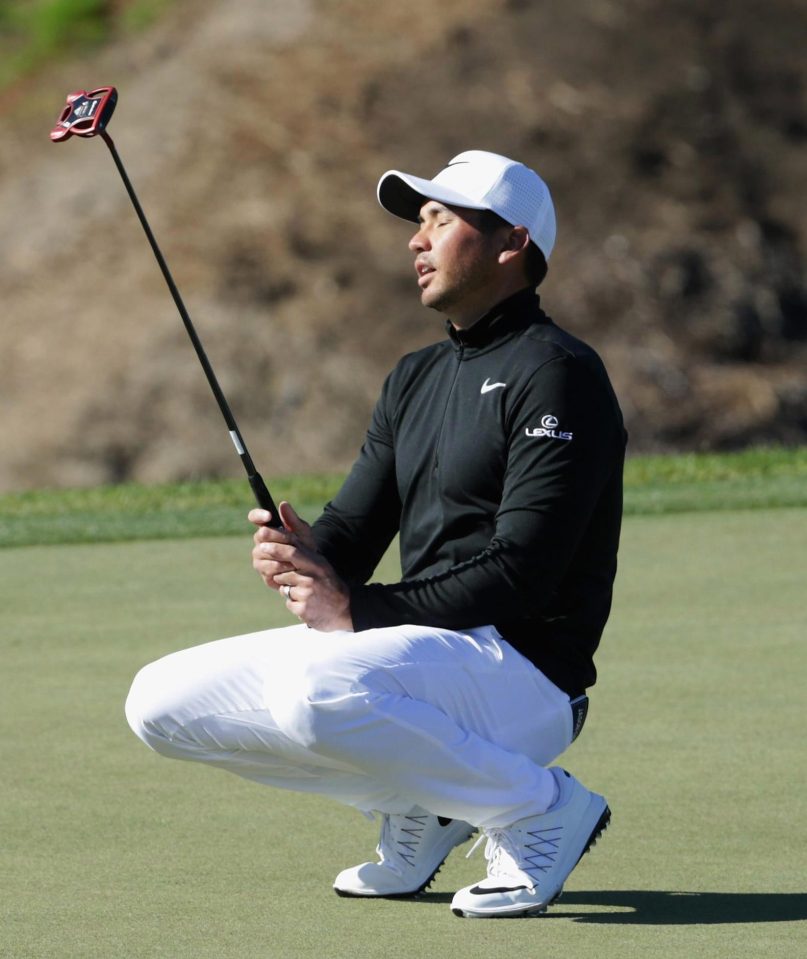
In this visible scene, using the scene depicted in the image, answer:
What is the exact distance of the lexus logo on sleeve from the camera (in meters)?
3.84

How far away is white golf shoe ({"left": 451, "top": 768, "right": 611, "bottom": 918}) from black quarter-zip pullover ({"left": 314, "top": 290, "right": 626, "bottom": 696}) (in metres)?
0.24

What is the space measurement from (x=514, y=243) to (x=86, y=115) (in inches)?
35.7

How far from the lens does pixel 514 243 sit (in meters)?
4.14

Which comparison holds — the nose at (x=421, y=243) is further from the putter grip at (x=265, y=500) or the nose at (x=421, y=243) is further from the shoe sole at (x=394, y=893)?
the shoe sole at (x=394, y=893)

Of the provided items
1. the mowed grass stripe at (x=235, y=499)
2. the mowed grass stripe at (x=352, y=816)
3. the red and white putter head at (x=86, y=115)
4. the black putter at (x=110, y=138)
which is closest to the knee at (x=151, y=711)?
the mowed grass stripe at (x=352, y=816)

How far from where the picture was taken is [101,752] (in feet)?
16.7

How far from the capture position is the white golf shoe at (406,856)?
3844mm

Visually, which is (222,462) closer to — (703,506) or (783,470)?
(783,470)

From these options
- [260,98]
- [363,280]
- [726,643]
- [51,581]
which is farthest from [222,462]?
[726,643]

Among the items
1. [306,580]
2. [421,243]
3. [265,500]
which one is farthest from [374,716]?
[421,243]

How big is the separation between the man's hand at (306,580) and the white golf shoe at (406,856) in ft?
1.46

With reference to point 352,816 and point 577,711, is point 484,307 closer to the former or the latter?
point 577,711

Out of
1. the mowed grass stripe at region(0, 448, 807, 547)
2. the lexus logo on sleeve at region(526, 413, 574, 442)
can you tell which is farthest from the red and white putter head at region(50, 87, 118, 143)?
the mowed grass stripe at region(0, 448, 807, 547)

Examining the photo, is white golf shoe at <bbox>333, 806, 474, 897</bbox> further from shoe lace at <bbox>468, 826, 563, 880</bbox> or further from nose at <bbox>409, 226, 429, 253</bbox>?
nose at <bbox>409, 226, 429, 253</bbox>
